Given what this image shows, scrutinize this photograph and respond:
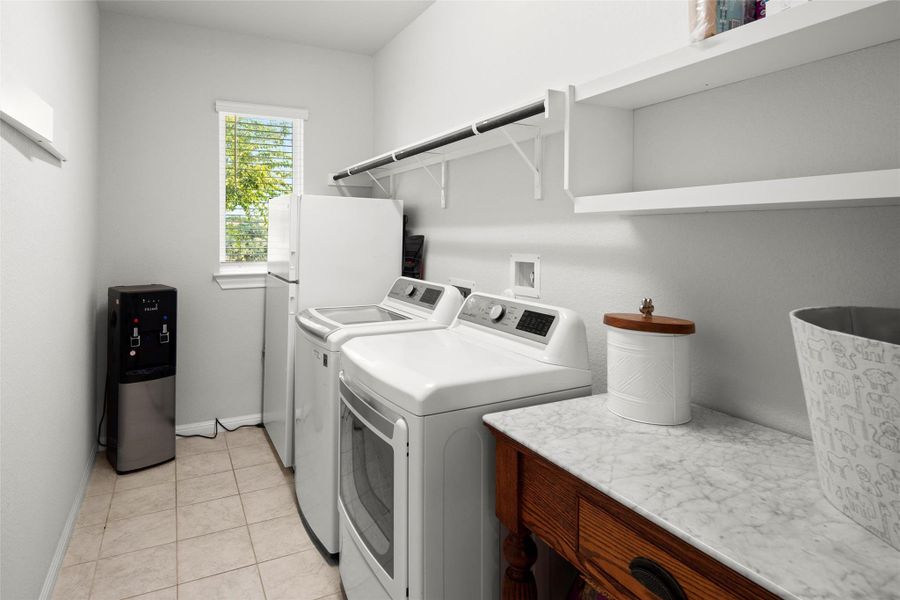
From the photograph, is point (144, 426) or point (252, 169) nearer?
point (144, 426)

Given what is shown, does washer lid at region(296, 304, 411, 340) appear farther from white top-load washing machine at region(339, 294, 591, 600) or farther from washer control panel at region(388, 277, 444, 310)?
white top-load washing machine at region(339, 294, 591, 600)

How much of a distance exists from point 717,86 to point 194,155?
3.06 metres

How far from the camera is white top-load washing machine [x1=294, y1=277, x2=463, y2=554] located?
1.97 meters

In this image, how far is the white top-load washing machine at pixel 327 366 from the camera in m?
1.97

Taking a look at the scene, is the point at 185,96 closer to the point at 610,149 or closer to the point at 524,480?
the point at 610,149

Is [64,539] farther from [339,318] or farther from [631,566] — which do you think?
[631,566]

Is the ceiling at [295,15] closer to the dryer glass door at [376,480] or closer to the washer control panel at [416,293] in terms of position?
the washer control panel at [416,293]

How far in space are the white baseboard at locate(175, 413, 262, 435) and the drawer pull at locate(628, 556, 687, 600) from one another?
317 cm

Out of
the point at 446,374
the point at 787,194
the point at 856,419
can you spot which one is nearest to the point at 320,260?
Result: the point at 446,374

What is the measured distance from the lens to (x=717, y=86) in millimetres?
1331

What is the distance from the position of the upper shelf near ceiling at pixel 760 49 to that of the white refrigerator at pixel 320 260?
162 cm

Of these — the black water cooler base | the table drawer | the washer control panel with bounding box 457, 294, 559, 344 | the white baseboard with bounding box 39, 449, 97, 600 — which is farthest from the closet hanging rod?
the white baseboard with bounding box 39, 449, 97, 600

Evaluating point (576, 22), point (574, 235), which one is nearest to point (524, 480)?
point (574, 235)

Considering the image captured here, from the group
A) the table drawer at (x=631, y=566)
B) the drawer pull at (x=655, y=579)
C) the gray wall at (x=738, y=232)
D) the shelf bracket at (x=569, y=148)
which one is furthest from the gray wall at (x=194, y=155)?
the drawer pull at (x=655, y=579)
